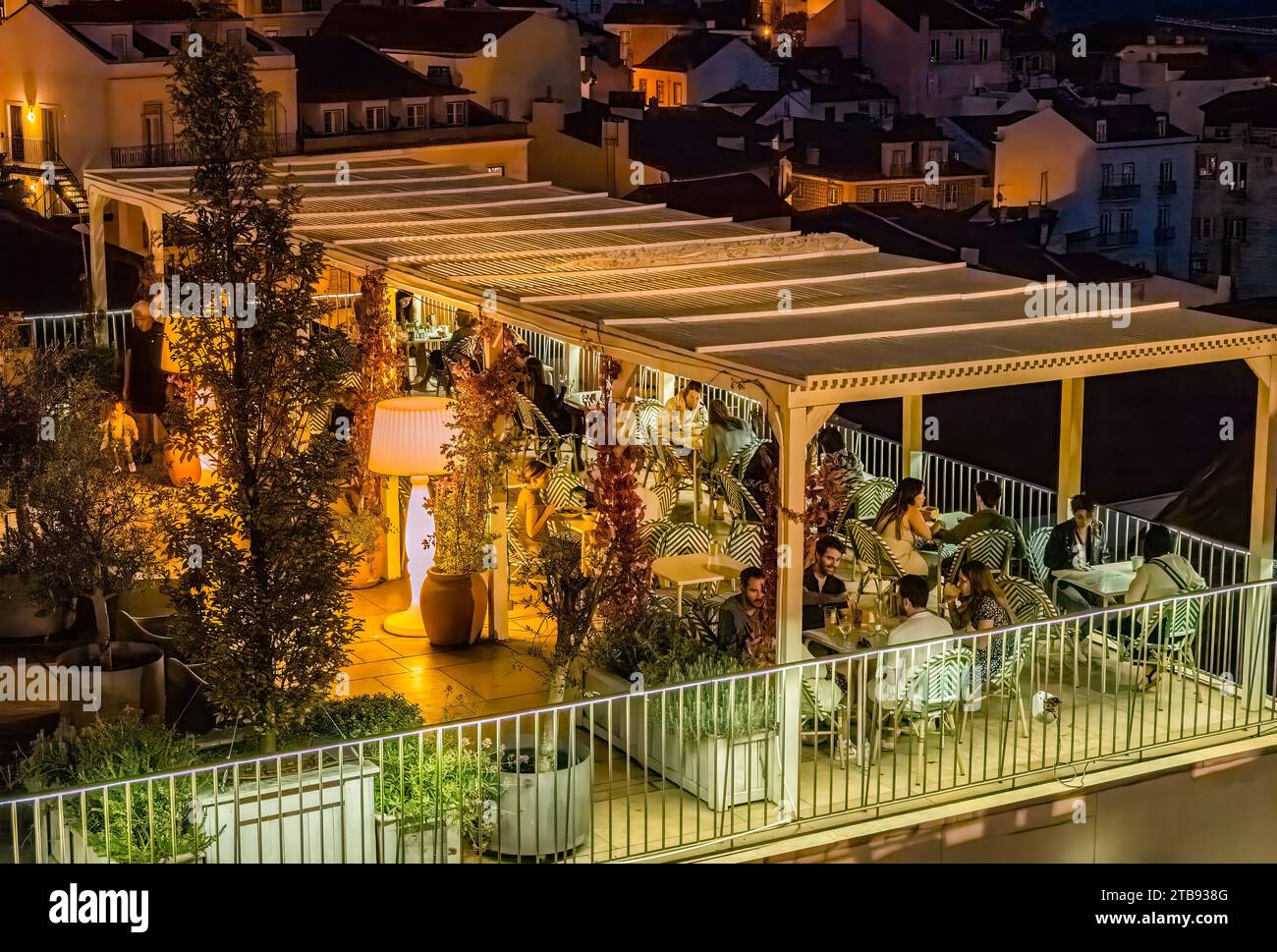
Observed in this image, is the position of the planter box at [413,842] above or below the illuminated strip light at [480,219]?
below

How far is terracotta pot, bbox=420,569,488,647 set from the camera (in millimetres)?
13711

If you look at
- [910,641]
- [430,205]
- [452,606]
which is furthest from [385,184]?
[910,641]

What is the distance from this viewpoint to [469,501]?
13586mm

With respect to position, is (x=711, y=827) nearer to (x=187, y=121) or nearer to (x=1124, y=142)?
(x=187, y=121)

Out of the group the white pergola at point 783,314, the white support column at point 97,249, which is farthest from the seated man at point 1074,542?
the white support column at point 97,249

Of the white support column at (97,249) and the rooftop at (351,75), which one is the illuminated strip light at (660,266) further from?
the rooftop at (351,75)

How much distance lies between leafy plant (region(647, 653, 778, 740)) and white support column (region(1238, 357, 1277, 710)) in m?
3.55

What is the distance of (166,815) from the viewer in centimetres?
927

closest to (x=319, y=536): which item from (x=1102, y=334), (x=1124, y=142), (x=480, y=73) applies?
(x=1102, y=334)

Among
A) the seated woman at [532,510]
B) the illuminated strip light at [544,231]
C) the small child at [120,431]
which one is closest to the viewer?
the seated woman at [532,510]

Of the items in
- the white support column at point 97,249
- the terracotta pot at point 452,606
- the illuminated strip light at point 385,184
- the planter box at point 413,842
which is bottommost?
the planter box at point 413,842

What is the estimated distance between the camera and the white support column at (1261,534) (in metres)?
12.5

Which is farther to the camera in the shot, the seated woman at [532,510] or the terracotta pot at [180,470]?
the terracotta pot at [180,470]

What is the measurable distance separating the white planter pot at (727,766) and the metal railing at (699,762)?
0.01m
